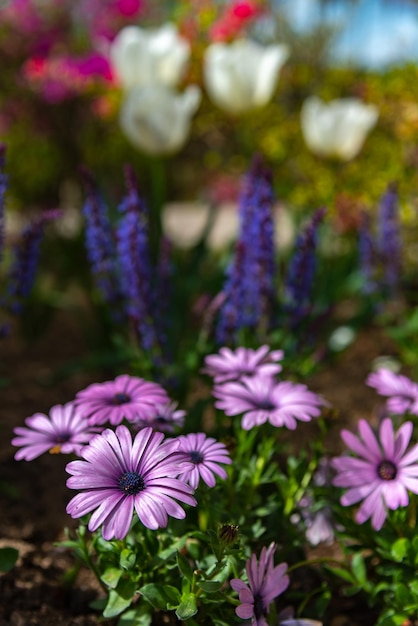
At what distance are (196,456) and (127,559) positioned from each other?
0.21 meters

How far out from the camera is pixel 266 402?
1.40 meters

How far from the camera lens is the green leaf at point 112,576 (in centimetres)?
126

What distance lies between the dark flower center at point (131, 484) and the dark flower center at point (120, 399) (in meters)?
0.23

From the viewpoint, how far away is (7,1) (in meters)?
4.52

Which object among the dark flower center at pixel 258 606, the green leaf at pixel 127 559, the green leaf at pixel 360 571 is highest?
the green leaf at pixel 127 559

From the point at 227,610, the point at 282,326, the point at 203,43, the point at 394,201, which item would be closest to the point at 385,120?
the point at 203,43

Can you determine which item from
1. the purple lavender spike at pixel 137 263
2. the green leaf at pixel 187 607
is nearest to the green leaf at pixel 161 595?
the green leaf at pixel 187 607

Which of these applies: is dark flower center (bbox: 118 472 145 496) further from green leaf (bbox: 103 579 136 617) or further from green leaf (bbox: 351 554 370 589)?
green leaf (bbox: 351 554 370 589)

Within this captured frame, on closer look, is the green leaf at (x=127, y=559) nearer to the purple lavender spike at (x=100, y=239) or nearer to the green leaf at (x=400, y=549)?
the green leaf at (x=400, y=549)

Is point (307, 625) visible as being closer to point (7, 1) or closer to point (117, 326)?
point (117, 326)

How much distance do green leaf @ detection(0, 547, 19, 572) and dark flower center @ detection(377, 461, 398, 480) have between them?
→ 755 millimetres

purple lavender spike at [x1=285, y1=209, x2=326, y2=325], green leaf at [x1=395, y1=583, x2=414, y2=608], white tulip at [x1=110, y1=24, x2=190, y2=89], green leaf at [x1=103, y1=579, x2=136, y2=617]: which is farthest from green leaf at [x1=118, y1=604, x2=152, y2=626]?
white tulip at [x1=110, y1=24, x2=190, y2=89]

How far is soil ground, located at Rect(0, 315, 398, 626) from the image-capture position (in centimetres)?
151

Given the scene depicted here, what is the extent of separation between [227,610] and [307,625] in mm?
152
